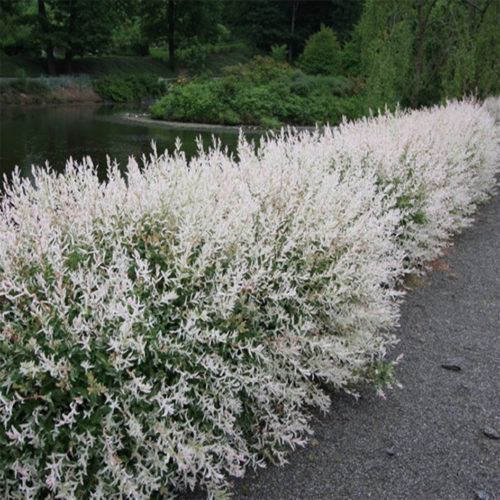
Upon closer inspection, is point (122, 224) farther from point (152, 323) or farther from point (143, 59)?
point (143, 59)

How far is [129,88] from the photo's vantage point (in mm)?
30109

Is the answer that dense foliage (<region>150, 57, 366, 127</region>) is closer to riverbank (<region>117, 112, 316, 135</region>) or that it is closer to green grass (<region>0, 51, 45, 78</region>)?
riverbank (<region>117, 112, 316, 135</region>)

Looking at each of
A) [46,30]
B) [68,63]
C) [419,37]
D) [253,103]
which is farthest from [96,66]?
[419,37]

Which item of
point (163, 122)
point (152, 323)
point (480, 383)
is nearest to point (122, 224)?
point (152, 323)

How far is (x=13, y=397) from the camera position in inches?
77.2

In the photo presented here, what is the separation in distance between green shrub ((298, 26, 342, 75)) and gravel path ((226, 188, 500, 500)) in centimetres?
3241

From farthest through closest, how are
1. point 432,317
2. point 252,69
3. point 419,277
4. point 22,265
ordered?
point 252,69 < point 419,277 < point 432,317 < point 22,265

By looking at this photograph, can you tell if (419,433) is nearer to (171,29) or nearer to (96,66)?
(96,66)

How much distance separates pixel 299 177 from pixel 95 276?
1920mm

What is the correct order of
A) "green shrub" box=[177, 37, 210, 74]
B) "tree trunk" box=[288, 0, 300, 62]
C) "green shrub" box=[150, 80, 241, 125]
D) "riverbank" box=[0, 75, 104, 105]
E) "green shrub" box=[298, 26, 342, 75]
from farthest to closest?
"tree trunk" box=[288, 0, 300, 62] < "green shrub" box=[177, 37, 210, 74] < "green shrub" box=[298, 26, 342, 75] < "riverbank" box=[0, 75, 104, 105] < "green shrub" box=[150, 80, 241, 125]

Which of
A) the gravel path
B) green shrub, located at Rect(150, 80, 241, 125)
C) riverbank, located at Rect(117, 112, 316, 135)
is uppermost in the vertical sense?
green shrub, located at Rect(150, 80, 241, 125)

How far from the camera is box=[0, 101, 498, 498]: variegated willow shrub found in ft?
6.78

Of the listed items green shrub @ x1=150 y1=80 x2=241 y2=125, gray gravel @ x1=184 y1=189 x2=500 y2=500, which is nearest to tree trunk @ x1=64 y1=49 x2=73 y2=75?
green shrub @ x1=150 y1=80 x2=241 y2=125

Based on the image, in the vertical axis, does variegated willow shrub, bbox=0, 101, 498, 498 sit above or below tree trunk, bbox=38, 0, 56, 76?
below
